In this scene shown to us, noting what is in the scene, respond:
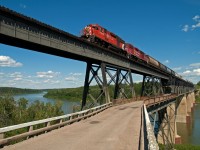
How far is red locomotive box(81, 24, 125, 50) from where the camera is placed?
95.1ft

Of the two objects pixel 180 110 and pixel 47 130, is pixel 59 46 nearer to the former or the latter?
pixel 47 130

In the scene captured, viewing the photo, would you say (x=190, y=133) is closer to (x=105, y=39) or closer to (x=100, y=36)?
(x=105, y=39)

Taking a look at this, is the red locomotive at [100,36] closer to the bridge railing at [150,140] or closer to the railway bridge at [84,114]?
the railway bridge at [84,114]

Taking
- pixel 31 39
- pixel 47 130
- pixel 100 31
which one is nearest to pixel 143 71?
pixel 100 31

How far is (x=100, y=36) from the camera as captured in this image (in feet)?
99.5

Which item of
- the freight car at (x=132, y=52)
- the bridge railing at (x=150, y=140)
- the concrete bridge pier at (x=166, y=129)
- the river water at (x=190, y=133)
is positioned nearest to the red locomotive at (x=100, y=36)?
the freight car at (x=132, y=52)

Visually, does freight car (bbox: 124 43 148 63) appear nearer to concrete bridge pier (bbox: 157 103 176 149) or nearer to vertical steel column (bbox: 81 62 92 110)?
concrete bridge pier (bbox: 157 103 176 149)

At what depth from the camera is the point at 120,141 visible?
998 cm

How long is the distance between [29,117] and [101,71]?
155 feet

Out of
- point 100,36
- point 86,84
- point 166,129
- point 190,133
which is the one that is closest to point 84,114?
point 86,84

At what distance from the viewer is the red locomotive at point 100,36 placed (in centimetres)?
2899

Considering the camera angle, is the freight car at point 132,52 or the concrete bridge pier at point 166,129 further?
the concrete bridge pier at point 166,129

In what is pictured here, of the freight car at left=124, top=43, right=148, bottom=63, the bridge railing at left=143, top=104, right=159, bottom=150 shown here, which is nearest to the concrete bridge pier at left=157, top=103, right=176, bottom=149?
the freight car at left=124, top=43, right=148, bottom=63

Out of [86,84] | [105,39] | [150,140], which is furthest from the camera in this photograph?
[105,39]
